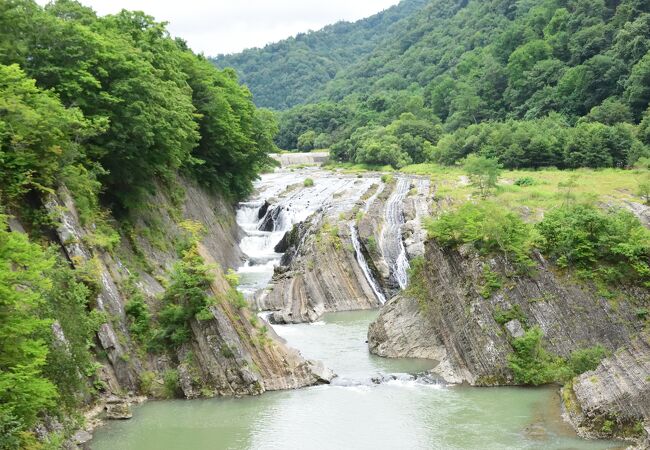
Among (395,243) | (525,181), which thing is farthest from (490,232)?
(525,181)

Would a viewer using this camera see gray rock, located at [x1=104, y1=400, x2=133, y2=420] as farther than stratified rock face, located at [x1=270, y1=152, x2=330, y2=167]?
No

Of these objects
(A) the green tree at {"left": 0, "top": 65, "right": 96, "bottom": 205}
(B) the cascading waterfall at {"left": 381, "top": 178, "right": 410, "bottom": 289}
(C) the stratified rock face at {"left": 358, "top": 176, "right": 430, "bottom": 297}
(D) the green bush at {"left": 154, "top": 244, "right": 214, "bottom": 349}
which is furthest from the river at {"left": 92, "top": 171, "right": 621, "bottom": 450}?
(B) the cascading waterfall at {"left": 381, "top": 178, "right": 410, "bottom": 289}

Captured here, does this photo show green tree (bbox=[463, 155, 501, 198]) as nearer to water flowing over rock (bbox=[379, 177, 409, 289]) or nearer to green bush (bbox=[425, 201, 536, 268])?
water flowing over rock (bbox=[379, 177, 409, 289])

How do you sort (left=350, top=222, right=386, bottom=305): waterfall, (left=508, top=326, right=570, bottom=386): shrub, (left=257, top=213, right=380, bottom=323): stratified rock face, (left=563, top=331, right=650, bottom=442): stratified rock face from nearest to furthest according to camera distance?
1. (left=563, top=331, right=650, bottom=442): stratified rock face
2. (left=508, top=326, right=570, bottom=386): shrub
3. (left=257, top=213, right=380, bottom=323): stratified rock face
4. (left=350, top=222, right=386, bottom=305): waterfall

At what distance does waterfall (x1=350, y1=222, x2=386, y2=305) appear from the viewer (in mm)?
47531

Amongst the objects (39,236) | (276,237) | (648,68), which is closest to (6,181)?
(39,236)

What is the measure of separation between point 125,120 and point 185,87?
62.6 ft

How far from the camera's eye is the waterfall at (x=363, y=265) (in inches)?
1871

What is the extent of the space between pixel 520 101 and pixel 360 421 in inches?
3736

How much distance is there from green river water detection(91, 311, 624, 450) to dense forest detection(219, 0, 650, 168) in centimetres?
4968

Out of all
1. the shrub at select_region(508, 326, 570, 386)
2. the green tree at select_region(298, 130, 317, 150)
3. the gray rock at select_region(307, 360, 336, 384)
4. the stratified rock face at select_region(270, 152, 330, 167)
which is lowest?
the shrub at select_region(508, 326, 570, 386)

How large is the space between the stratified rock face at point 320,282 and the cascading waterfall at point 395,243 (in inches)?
102

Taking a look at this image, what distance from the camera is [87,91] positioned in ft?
105

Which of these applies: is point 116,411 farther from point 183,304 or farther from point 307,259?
point 307,259
